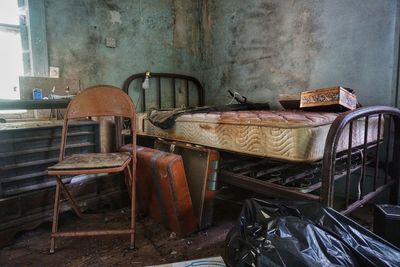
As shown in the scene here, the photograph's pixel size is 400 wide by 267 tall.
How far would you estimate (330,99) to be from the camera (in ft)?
5.07

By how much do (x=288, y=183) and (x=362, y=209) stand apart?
0.94 metres

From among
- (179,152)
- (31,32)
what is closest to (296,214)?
(179,152)

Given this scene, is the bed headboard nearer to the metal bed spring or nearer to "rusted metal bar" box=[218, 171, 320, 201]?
the metal bed spring

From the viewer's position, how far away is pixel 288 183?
1543 mm

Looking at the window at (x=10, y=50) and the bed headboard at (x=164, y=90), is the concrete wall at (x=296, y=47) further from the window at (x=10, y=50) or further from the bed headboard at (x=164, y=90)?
the window at (x=10, y=50)

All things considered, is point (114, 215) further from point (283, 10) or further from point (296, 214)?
point (283, 10)

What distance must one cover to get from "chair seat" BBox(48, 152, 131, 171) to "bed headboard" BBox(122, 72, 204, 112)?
4.49 ft

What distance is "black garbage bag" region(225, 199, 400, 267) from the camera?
83 centimetres

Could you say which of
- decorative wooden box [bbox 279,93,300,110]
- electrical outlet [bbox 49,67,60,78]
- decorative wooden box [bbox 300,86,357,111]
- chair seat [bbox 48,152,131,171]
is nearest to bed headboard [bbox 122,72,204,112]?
electrical outlet [bbox 49,67,60,78]

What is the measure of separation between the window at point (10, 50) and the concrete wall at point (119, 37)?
0.27 m

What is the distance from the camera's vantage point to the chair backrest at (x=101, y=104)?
1.69 metres

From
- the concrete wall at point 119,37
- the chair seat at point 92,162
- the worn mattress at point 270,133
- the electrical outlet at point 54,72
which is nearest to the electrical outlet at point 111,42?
the concrete wall at point 119,37

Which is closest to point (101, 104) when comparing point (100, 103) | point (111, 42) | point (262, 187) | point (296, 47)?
point (100, 103)

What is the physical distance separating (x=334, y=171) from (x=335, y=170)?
44cm
